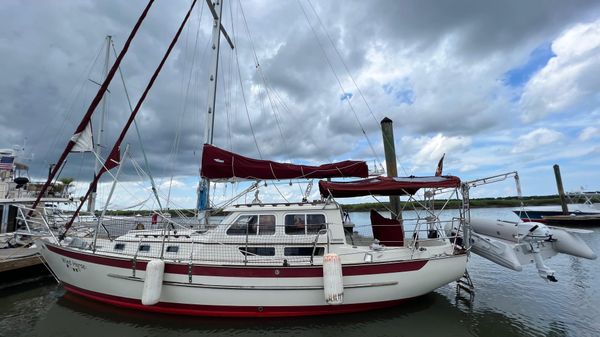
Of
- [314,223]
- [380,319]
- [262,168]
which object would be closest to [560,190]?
[380,319]

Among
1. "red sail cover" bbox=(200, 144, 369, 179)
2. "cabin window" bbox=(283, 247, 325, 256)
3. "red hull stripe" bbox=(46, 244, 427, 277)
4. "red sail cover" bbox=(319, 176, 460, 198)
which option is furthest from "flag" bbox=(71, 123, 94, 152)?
"red sail cover" bbox=(319, 176, 460, 198)

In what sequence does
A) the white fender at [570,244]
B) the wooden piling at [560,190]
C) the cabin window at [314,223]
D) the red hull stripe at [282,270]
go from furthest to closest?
1. the wooden piling at [560,190]
2. the cabin window at [314,223]
3. the white fender at [570,244]
4. the red hull stripe at [282,270]

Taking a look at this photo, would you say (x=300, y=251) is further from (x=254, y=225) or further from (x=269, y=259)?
(x=254, y=225)

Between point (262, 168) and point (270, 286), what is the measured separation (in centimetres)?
308

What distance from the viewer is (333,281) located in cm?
659

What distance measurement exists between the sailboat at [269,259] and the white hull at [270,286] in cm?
2

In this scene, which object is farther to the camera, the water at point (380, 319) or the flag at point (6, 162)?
the flag at point (6, 162)

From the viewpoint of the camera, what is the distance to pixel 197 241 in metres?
7.86

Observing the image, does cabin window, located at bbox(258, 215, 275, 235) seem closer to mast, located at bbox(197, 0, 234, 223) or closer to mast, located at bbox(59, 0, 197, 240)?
mast, located at bbox(197, 0, 234, 223)

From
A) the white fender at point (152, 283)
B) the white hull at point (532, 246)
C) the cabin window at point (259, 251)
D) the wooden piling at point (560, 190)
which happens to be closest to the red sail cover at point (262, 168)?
the cabin window at point (259, 251)

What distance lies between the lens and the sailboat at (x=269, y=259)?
23.1 ft

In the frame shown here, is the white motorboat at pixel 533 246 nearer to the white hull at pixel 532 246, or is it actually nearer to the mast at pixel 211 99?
the white hull at pixel 532 246

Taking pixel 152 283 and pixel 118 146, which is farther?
pixel 118 146

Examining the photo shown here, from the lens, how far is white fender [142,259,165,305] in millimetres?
6766
